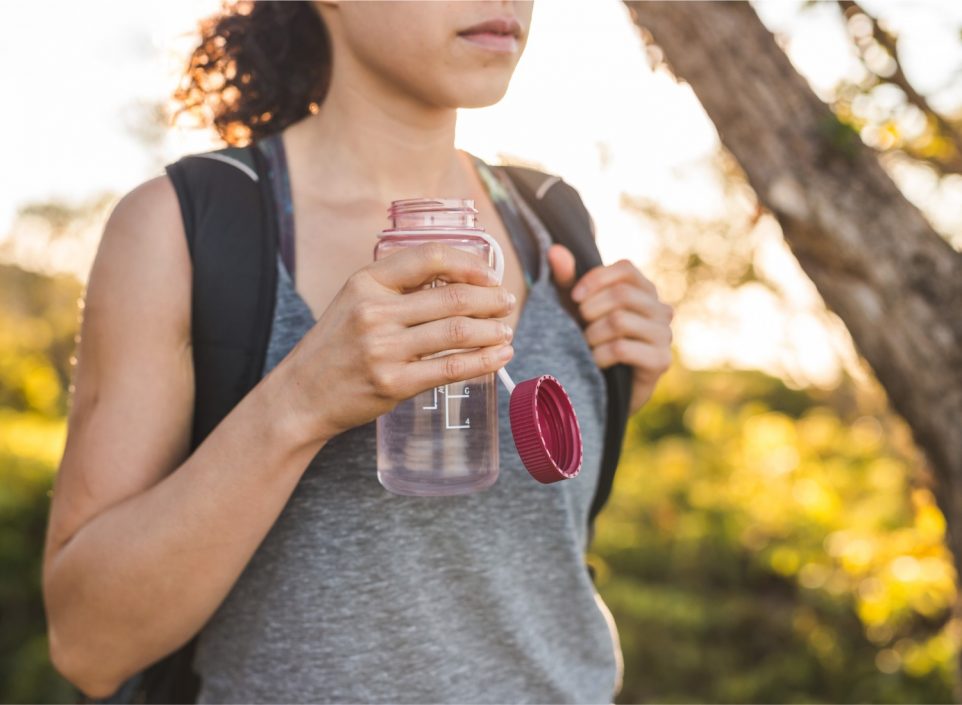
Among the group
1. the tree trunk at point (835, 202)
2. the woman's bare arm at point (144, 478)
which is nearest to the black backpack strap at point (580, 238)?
the woman's bare arm at point (144, 478)

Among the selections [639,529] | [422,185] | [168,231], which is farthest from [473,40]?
[639,529]

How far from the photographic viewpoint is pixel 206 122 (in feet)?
6.73

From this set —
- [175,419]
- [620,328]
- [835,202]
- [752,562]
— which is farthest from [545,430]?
[752,562]

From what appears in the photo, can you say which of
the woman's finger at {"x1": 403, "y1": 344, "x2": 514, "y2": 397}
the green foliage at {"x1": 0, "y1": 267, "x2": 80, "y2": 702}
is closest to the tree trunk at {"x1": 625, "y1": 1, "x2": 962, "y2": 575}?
the woman's finger at {"x1": 403, "y1": 344, "x2": 514, "y2": 397}

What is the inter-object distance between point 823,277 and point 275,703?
183 cm

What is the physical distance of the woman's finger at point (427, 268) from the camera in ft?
3.86

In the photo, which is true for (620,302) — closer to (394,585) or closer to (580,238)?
(580,238)

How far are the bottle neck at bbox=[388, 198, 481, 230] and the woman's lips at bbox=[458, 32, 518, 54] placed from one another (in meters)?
0.32

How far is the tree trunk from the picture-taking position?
2.51 meters

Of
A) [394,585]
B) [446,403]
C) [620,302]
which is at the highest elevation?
[620,302]

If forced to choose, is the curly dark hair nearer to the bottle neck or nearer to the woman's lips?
the woman's lips

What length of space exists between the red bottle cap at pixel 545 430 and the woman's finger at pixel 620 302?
0.40 m

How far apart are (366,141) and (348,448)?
547 millimetres

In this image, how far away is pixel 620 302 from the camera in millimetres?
1731
